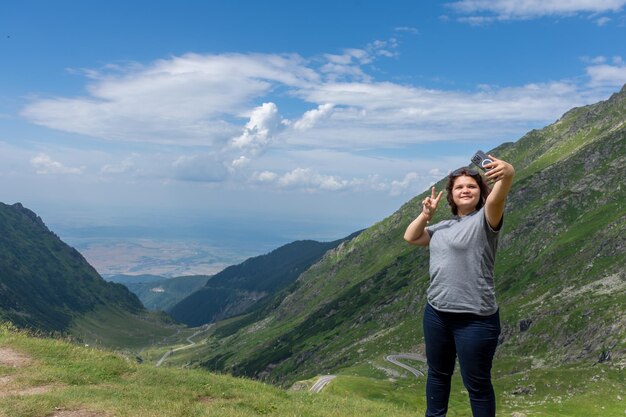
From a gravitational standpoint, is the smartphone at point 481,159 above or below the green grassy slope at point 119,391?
above

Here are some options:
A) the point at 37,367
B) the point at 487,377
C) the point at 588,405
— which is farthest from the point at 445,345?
the point at 588,405

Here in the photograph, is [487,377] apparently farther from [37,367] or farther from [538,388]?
[538,388]

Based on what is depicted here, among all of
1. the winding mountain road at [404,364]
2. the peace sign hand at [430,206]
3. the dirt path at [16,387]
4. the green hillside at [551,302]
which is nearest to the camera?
the peace sign hand at [430,206]

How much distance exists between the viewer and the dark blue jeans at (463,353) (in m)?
8.29

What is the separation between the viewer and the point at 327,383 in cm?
8512

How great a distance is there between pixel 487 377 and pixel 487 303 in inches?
57.2

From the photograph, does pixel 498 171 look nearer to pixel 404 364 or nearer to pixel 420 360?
pixel 404 364

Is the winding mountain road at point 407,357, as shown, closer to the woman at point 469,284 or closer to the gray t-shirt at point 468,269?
the woman at point 469,284

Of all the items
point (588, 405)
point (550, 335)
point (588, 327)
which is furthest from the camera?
point (550, 335)

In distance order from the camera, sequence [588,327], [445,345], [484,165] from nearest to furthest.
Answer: [484,165] < [445,345] < [588,327]

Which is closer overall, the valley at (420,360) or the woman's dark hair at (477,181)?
the woman's dark hair at (477,181)

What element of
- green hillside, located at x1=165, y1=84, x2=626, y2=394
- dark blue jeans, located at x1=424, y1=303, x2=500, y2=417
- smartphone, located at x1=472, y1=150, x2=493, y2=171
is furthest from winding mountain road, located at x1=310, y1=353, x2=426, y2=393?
smartphone, located at x1=472, y1=150, x2=493, y2=171

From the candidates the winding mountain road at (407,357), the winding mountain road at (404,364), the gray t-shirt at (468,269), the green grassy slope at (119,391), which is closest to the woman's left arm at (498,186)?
the gray t-shirt at (468,269)

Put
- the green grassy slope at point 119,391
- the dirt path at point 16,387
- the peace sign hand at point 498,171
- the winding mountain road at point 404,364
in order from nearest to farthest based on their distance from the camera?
the peace sign hand at point 498,171 → the dirt path at point 16,387 → the green grassy slope at point 119,391 → the winding mountain road at point 404,364
